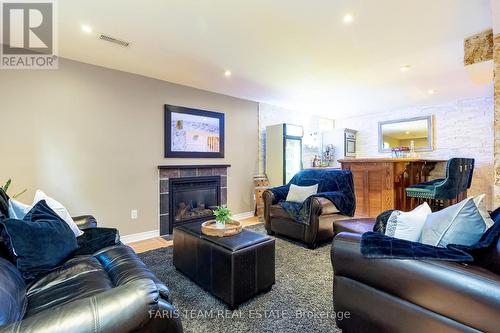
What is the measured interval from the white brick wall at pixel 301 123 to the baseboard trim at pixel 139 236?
2.38 meters

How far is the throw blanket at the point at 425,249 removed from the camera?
43.1 inches

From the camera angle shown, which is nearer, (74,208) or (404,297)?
(404,297)

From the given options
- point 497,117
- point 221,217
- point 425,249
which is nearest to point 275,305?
point 221,217

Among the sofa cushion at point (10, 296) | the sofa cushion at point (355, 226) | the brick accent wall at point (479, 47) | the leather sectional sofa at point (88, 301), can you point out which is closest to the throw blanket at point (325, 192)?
the sofa cushion at point (355, 226)

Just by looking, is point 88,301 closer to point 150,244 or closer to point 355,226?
point 355,226

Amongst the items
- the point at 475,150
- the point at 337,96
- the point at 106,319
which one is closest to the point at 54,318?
the point at 106,319

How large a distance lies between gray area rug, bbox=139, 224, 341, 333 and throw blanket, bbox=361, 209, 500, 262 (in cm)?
69

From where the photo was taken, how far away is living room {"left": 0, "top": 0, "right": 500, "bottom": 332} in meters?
1.15

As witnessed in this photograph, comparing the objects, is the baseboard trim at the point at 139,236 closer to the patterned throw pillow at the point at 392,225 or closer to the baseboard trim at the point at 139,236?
the baseboard trim at the point at 139,236

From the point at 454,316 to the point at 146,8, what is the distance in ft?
9.14

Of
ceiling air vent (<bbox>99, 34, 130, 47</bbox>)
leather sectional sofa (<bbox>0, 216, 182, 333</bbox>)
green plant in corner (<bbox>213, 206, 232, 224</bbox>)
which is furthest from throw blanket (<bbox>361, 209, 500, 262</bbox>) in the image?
ceiling air vent (<bbox>99, 34, 130, 47</bbox>)

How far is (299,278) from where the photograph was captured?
2199 millimetres

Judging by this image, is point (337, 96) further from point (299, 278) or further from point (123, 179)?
point (123, 179)

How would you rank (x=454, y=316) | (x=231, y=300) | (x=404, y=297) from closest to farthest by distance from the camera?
(x=454, y=316), (x=404, y=297), (x=231, y=300)
